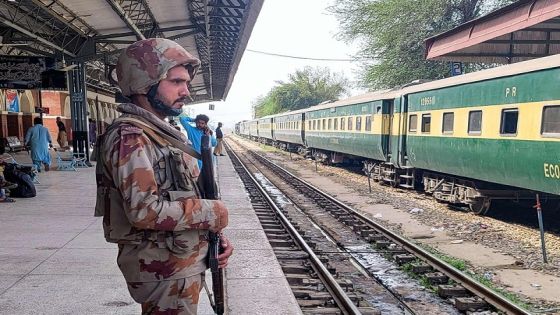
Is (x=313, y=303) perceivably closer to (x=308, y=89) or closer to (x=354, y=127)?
(x=354, y=127)

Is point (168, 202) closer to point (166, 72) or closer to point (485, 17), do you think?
point (166, 72)

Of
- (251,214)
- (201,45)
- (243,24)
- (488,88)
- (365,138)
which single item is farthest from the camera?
(201,45)

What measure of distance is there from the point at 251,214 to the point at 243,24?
7.02 meters

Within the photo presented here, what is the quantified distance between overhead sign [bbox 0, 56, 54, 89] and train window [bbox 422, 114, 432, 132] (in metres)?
11.0

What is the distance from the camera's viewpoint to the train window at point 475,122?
9.61 m

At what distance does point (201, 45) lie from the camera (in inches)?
874

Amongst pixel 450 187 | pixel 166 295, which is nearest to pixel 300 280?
pixel 166 295

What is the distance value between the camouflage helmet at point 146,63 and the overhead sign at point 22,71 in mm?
13203

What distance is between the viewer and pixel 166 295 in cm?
199

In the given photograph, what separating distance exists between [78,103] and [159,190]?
16096 mm

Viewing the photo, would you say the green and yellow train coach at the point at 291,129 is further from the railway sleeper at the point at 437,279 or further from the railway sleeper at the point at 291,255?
the railway sleeper at the point at 437,279

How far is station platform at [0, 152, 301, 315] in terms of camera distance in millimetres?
4215

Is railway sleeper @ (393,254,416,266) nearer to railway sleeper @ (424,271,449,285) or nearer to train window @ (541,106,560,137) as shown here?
railway sleeper @ (424,271,449,285)

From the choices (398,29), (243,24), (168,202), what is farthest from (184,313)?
(398,29)
